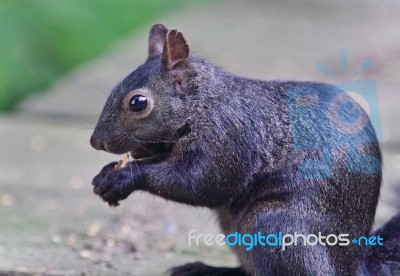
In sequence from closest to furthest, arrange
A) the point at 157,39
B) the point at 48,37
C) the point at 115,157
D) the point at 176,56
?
the point at 176,56, the point at 157,39, the point at 115,157, the point at 48,37

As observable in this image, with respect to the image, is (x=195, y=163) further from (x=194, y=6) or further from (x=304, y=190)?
(x=194, y=6)

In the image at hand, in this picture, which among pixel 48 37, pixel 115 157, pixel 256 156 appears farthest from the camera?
pixel 48 37

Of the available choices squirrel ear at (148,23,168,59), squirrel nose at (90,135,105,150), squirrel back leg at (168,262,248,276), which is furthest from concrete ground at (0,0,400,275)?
squirrel ear at (148,23,168,59)

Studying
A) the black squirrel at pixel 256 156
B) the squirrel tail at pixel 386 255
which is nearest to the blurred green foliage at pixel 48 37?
the black squirrel at pixel 256 156

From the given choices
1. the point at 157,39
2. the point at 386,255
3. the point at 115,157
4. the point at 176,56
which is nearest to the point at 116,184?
the point at 176,56

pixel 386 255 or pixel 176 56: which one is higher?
pixel 176 56

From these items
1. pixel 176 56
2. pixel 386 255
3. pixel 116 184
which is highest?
pixel 176 56

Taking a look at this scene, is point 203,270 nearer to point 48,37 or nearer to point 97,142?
point 97,142

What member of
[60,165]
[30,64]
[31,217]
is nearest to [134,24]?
[30,64]
